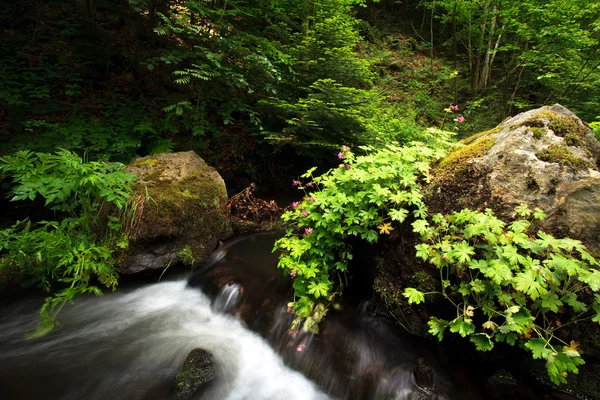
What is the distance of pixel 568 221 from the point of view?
2.36 metres

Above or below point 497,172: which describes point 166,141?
below

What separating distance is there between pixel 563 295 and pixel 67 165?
4.72 metres

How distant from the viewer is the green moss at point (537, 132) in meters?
2.79

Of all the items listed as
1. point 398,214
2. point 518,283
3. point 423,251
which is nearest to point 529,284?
point 518,283

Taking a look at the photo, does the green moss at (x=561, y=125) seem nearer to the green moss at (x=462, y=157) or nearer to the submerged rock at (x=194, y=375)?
the green moss at (x=462, y=157)

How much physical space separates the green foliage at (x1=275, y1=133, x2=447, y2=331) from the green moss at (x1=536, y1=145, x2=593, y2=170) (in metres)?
0.90

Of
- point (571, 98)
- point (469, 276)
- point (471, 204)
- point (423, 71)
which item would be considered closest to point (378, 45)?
point (423, 71)

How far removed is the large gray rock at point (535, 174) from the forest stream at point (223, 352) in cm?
149

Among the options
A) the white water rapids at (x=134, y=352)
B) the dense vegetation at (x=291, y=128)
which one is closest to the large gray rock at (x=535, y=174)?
the dense vegetation at (x=291, y=128)

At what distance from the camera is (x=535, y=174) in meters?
2.58

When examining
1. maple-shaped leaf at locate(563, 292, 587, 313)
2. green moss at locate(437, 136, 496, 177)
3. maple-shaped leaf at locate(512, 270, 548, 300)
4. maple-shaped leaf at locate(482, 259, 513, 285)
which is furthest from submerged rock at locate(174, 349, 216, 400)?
green moss at locate(437, 136, 496, 177)

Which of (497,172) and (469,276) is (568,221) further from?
(469,276)

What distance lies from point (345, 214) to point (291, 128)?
3.17 metres

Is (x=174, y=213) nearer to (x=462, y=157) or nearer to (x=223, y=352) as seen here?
(x=223, y=352)
